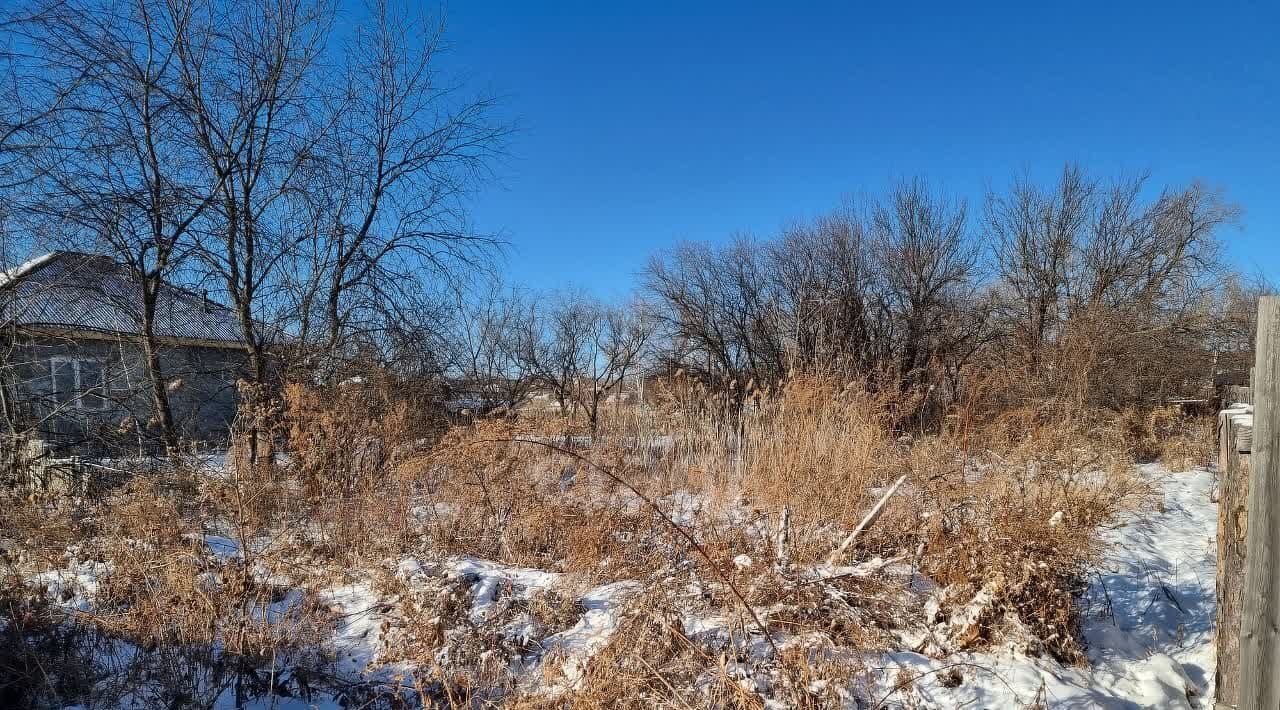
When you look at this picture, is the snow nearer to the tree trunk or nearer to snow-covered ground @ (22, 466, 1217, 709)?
the tree trunk

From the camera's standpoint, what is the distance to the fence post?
1516 millimetres

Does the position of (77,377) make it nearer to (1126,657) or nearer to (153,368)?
(153,368)

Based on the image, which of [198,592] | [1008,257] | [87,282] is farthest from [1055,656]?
[1008,257]

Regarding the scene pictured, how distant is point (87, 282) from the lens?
605cm

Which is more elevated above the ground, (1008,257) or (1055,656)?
(1008,257)

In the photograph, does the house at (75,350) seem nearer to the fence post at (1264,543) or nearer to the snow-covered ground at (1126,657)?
the snow-covered ground at (1126,657)

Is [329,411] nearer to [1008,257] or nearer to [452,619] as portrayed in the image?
[452,619]

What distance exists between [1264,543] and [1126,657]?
7.14 ft

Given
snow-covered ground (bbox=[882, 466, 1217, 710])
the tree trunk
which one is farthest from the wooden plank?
the tree trunk

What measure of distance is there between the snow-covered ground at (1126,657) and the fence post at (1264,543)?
111cm

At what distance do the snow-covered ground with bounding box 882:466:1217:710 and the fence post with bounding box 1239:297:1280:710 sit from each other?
3.63 ft

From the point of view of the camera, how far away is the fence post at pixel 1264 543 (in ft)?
4.97

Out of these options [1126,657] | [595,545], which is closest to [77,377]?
[595,545]

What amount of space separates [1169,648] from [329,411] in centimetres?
618
